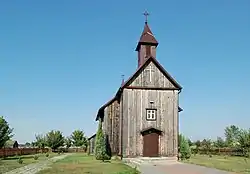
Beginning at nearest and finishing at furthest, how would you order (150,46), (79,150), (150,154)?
(150,154) → (150,46) → (79,150)

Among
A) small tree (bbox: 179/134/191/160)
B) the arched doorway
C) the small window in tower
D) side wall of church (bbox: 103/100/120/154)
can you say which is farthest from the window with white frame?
the small window in tower

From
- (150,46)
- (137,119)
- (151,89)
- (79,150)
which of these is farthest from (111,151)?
(79,150)

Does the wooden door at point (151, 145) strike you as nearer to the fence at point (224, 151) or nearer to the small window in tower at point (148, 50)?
the small window in tower at point (148, 50)

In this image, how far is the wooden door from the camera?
3421 cm

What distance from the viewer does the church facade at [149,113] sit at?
34.2 metres

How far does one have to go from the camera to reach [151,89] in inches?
1382

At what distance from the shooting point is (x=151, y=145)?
34.4 metres

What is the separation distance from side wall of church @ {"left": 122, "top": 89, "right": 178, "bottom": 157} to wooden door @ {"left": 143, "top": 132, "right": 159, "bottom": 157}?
0.32 m

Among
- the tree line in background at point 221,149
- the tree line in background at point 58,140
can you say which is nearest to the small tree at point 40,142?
the tree line in background at point 58,140

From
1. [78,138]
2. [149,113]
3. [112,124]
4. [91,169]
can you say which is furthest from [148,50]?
[78,138]

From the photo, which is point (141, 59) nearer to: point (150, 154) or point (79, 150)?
point (150, 154)

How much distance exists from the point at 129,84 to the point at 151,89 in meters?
2.22

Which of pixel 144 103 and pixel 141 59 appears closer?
pixel 144 103

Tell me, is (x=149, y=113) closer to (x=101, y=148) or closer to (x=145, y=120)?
(x=145, y=120)
